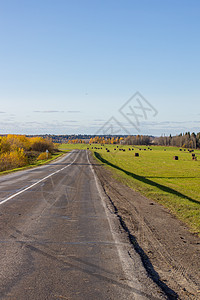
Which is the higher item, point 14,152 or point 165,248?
point 14,152

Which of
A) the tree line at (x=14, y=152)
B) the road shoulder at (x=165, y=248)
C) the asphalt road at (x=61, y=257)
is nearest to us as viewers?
the asphalt road at (x=61, y=257)

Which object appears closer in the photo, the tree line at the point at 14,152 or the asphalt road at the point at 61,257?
the asphalt road at the point at 61,257

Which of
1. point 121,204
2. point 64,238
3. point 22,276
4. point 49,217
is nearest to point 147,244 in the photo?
point 64,238

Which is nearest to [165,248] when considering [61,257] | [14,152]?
[61,257]

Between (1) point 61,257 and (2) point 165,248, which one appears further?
(2) point 165,248

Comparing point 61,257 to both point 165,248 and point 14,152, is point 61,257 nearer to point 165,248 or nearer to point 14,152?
point 165,248

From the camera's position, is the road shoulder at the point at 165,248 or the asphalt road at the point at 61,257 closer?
the asphalt road at the point at 61,257

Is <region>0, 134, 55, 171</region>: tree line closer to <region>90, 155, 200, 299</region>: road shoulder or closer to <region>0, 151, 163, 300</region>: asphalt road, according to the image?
<region>0, 151, 163, 300</region>: asphalt road

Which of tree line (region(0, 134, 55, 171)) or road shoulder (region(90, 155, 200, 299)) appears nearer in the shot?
road shoulder (region(90, 155, 200, 299))

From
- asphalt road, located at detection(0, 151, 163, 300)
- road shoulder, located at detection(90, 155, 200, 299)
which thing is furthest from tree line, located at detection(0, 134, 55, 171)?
road shoulder, located at detection(90, 155, 200, 299)

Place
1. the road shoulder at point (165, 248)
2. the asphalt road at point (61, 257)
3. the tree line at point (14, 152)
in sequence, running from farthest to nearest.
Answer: the tree line at point (14, 152) → the road shoulder at point (165, 248) → the asphalt road at point (61, 257)

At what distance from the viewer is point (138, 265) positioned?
510cm

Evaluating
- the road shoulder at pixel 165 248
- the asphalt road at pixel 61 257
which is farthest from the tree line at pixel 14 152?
the road shoulder at pixel 165 248

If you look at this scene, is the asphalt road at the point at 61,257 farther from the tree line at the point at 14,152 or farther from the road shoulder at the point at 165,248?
the tree line at the point at 14,152
